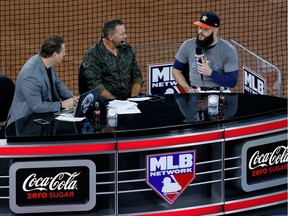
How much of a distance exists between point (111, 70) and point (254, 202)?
86.1 inches

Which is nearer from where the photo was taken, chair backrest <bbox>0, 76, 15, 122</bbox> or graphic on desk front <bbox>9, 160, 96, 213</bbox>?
graphic on desk front <bbox>9, 160, 96, 213</bbox>

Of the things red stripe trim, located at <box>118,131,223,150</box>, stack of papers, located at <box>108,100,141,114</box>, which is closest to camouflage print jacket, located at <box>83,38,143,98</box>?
stack of papers, located at <box>108,100,141,114</box>

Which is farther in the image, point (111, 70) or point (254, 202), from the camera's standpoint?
point (111, 70)

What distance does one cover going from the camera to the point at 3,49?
15.6m

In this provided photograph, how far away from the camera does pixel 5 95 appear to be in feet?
32.7

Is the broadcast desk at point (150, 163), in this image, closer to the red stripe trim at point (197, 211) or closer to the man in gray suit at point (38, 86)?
the red stripe trim at point (197, 211)

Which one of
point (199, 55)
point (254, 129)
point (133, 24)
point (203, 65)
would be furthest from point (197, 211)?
point (133, 24)

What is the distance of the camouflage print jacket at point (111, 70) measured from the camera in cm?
1040

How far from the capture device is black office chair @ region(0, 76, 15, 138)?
32.7ft

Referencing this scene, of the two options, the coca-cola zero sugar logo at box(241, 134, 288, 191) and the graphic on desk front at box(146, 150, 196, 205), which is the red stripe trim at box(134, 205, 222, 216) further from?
the coca-cola zero sugar logo at box(241, 134, 288, 191)

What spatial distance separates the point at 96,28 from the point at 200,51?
595 centimetres

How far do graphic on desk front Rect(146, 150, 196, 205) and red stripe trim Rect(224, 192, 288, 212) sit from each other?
49 cm

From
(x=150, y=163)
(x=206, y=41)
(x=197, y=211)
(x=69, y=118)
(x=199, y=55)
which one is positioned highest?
(x=206, y=41)

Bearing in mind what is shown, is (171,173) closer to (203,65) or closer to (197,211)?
(197,211)
